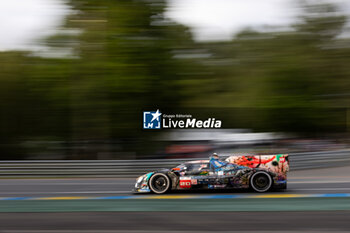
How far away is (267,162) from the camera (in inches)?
419

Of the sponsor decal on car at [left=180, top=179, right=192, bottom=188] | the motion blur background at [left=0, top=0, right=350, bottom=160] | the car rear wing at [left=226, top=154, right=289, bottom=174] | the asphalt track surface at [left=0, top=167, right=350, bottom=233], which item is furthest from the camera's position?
the motion blur background at [left=0, top=0, right=350, bottom=160]

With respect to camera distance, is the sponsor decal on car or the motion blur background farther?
the motion blur background

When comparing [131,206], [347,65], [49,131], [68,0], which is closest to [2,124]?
[49,131]

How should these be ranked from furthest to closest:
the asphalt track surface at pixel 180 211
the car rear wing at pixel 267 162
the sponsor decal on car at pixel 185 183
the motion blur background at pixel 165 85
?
the motion blur background at pixel 165 85
the sponsor decal on car at pixel 185 183
the car rear wing at pixel 267 162
the asphalt track surface at pixel 180 211

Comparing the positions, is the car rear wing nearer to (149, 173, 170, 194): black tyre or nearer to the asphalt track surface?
the asphalt track surface

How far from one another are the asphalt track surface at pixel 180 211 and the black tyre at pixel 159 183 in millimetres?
256

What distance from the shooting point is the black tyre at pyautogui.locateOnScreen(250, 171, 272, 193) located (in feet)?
34.9

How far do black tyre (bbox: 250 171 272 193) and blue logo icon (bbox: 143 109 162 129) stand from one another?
12.2 m

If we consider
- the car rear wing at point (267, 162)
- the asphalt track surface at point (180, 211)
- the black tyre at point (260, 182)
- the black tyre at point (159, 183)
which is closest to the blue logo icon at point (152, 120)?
the asphalt track surface at point (180, 211)

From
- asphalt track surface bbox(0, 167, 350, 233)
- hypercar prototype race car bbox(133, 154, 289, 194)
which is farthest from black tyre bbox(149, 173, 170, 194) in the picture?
asphalt track surface bbox(0, 167, 350, 233)

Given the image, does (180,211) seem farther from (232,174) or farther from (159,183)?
(232,174)

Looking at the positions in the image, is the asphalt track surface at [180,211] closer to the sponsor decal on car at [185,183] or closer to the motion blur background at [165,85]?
the sponsor decal on car at [185,183]

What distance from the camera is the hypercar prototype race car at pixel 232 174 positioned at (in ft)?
34.9

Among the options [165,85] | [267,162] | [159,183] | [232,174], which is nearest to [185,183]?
[159,183]
